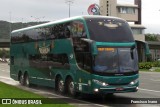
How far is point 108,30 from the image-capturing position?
1853 cm

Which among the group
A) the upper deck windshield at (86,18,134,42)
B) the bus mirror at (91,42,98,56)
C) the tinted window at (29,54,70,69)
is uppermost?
the upper deck windshield at (86,18,134,42)

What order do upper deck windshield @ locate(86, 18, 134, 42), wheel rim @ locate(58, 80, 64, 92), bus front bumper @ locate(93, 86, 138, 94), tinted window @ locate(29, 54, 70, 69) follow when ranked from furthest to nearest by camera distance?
wheel rim @ locate(58, 80, 64, 92), tinted window @ locate(29, 54, 70, 69), upper deck windshield @ locate(86, 18, 134, 42), bus front bumper @ locate(93, 86, 138, 94)

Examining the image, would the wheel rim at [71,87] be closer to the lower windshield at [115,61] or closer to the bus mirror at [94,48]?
the lower windshield at [115,61]

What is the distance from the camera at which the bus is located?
699 inches

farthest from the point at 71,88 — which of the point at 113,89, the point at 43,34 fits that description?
the point at 43,34

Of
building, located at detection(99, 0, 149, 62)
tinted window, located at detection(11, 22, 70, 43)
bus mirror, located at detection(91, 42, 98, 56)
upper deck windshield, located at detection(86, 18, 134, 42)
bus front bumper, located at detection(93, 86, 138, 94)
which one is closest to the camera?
bus mirror, located at detection(91, 42, 98, 56)

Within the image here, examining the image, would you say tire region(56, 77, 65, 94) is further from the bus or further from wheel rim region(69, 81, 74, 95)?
wheel rim region(69, 81, 74, 95)

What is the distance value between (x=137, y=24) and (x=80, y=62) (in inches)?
3827

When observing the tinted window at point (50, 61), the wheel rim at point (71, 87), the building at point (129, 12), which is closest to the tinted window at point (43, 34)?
the tinted window at point (50, 61)

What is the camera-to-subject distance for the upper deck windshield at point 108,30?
59.8 feet

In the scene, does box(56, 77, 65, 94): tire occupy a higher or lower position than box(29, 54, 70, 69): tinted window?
lower

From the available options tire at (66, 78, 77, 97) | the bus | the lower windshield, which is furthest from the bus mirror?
tire at (66, 78, 77, 97)

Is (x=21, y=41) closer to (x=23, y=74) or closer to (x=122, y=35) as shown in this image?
(x=23, y=74)

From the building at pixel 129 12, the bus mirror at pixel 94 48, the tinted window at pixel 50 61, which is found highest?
the building at pixel 129 12
